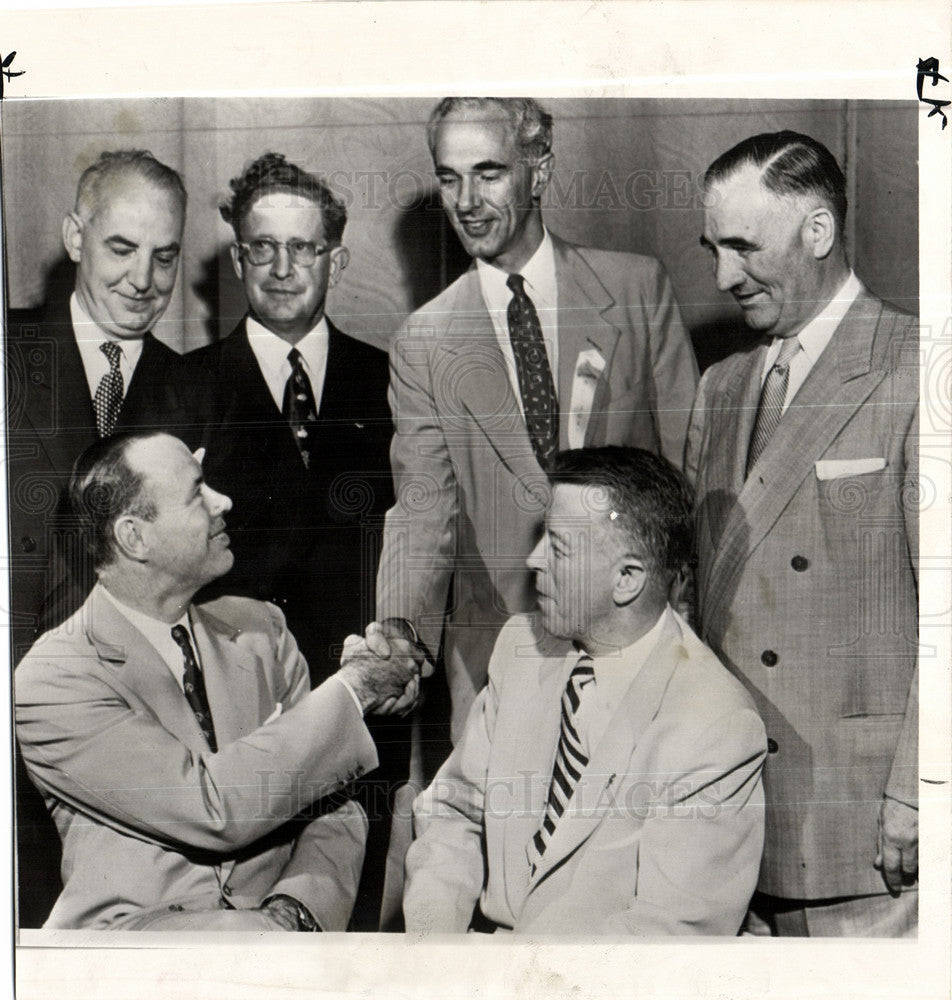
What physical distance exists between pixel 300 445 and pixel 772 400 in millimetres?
1154

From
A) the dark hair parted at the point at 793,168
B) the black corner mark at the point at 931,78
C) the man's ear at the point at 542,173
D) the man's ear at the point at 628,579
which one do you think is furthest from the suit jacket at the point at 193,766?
the black corner mark at the point at 931,78

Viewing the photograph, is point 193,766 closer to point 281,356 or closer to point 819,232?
point 281,356

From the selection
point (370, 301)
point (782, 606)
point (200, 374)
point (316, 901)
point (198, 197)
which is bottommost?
point (316, 901)

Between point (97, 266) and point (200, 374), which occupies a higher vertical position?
point (97, 266)

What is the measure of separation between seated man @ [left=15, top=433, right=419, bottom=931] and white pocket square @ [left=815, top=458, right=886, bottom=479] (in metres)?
1.10

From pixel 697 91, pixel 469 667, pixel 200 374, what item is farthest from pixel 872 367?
pixel 200 374

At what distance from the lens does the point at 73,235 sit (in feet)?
7.29

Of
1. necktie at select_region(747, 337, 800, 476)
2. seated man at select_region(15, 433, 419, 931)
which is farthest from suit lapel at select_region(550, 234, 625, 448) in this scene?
seated man at select_region(15, 433, 419, 931)

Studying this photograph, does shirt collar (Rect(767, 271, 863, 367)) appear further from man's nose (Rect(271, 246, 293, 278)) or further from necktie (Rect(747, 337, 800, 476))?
man's nose (Rect(271, 246, 293, 278))

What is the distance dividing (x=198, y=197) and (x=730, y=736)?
1.83m

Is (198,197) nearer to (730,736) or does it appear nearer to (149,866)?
(149,866)

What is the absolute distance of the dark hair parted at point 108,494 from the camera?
2.20 m

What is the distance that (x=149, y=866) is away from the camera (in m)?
2.18

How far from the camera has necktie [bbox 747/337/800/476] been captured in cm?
220
